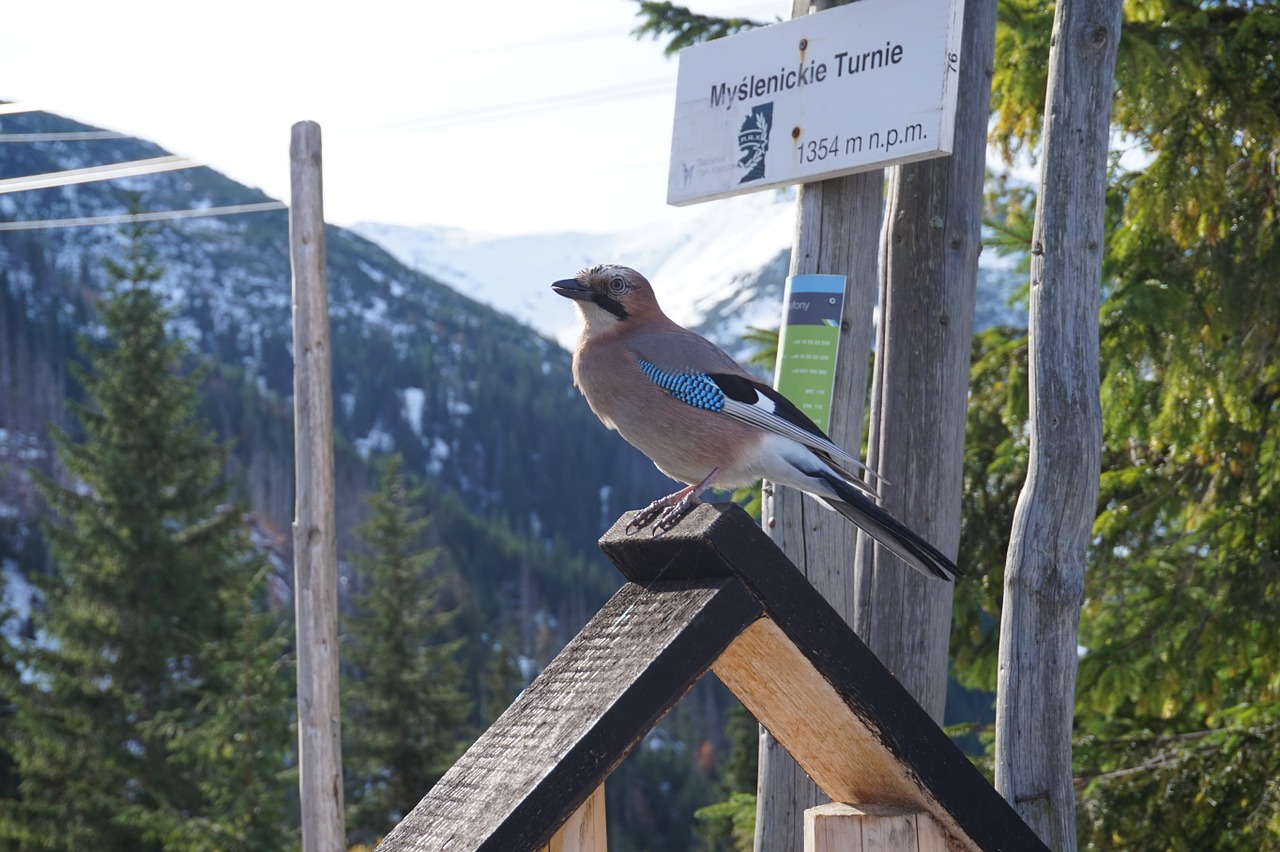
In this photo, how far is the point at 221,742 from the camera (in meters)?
16.8

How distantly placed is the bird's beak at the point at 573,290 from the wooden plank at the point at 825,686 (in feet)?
3.22

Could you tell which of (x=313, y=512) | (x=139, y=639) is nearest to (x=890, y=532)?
(x=313, y=512)

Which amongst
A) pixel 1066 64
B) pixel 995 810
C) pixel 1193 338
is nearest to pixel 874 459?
pixel 1066 64

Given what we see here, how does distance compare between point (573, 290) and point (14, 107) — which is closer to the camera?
point (573, 290)

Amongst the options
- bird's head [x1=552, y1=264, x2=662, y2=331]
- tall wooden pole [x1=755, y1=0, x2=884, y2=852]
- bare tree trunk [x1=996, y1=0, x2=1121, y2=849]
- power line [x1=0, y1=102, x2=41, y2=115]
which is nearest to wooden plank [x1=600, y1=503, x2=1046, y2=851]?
bird's head [x1=552, y1=264, x2=662, y2=331]

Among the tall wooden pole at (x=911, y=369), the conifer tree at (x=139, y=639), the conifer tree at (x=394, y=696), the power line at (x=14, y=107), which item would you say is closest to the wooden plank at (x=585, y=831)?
the tall wooden pole at (x=911, y=369)

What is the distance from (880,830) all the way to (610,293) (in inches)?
54.4

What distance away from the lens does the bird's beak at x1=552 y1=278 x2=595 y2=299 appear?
3.00 metres

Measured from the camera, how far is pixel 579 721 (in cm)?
187

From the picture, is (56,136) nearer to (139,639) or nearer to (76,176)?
(76,176)

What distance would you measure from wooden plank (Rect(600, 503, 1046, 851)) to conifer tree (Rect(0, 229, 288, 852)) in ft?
49.9

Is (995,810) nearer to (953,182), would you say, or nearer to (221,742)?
(953,182)

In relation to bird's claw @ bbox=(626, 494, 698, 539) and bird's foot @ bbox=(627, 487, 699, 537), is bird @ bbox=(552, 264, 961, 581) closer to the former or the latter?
bird's foot @ bbox=(627, 487, 699, 537)

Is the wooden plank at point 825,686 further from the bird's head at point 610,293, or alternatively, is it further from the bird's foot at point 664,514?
the bird's head at point 610,293
